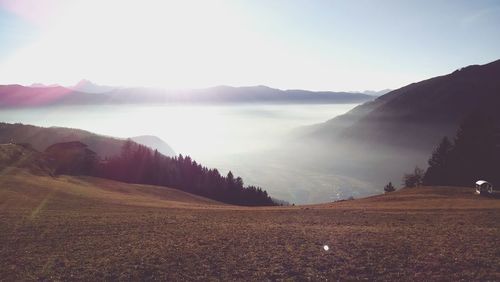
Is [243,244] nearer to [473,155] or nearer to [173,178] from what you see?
[473,155]

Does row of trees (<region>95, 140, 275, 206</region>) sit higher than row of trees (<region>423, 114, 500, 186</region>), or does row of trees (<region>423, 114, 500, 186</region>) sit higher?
row of trees (<region>423, 114, 500, 186</region>)

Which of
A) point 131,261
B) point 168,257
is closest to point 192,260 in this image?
point 168,257

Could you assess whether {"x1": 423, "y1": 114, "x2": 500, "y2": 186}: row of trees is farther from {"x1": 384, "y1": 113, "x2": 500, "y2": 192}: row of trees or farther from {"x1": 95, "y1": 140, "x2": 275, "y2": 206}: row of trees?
{"x1": 95, "y1": 140, "x2": 275, "y2": 206}: row of trees

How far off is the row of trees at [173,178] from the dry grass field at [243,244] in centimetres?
10342

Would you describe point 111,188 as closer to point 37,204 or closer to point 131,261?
point 37,204

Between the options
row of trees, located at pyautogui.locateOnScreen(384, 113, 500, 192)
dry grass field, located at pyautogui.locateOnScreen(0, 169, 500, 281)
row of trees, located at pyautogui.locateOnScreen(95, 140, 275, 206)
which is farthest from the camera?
row of trees, located at pyautogui.locateOnScreen(95, 140, 275, 206)

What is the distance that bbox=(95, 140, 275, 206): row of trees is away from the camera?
482ft

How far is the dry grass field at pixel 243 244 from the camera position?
2128 centimetres

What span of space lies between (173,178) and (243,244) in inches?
5219

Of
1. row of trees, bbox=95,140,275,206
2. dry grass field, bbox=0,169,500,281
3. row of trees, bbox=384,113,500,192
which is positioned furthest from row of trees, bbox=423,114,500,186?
row of trees, bbox=95,140,275,206

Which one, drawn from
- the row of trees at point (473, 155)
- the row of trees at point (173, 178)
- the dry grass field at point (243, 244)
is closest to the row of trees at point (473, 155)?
the row of trees at point (473, 155)

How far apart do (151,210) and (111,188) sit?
33465mm

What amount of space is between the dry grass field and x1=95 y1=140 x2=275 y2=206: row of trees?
103 m

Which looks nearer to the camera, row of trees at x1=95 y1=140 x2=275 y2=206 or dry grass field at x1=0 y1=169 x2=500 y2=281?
dry grass field at x1=0 y1=169 x2=500 y2=281
